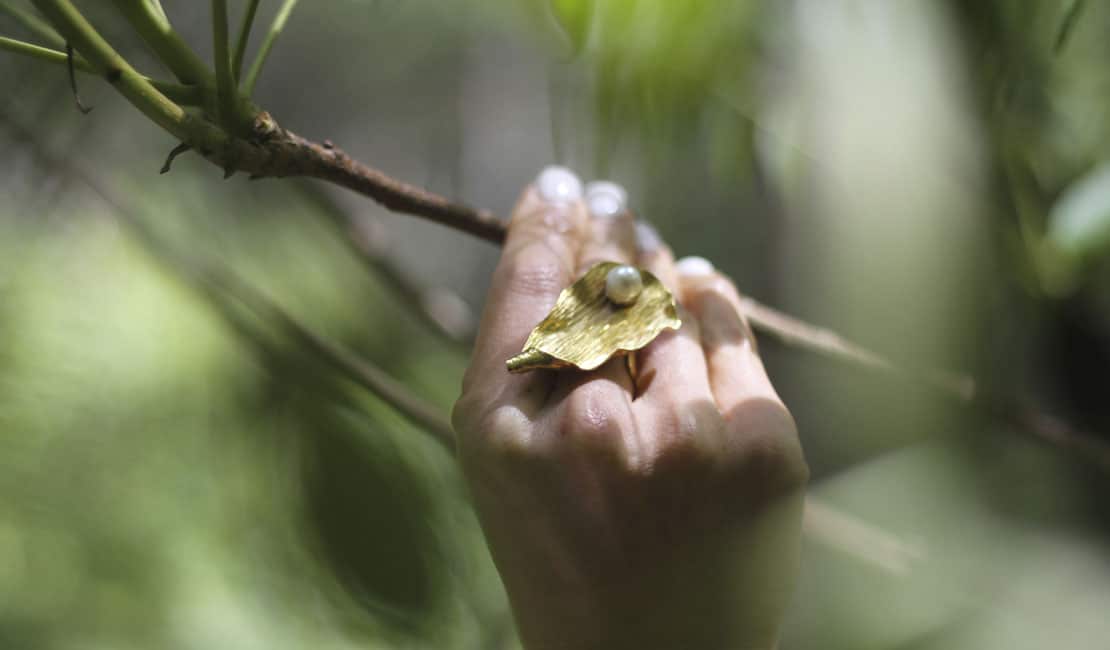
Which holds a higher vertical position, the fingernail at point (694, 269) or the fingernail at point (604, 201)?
the fingernail at point (604, 201)

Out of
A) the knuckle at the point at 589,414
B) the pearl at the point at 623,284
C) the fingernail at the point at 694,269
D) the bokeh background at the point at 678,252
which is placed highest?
the pearl at the point at 623,284

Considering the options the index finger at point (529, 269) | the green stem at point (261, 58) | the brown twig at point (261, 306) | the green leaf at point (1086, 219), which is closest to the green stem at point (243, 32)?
the green stem at point (261, 58)

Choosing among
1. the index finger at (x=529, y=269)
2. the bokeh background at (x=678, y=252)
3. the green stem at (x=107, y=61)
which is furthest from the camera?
the bokeh background at (x=678, y=252)

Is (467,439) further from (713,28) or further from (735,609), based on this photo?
(713,28)

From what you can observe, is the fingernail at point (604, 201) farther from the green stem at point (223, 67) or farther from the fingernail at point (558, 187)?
the green stem at point (223, 67)

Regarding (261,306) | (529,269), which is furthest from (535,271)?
(261,306)
